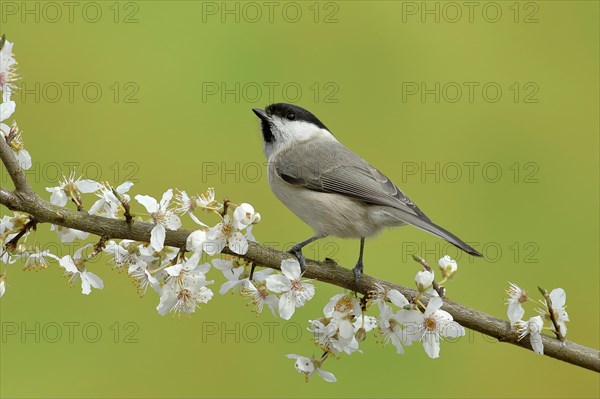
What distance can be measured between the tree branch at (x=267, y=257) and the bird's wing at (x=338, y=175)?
425mm

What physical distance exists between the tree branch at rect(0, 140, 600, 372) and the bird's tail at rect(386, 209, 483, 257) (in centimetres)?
13

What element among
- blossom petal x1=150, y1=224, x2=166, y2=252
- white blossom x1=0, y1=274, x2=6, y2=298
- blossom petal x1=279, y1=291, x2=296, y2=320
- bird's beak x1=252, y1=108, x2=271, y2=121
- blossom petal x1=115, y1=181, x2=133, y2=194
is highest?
bird's beak x1=252, y1=108, x2=271, y2=121

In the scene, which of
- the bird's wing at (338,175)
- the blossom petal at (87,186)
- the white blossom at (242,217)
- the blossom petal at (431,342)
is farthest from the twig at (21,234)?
the bird's wing at (338,175)

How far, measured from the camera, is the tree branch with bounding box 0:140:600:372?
1197 mm

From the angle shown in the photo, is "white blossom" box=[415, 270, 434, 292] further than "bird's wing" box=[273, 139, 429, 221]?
No

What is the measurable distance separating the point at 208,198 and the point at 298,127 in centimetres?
95

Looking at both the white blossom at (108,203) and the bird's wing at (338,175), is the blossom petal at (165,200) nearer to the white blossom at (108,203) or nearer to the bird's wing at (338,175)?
the white blossom at (108,203)

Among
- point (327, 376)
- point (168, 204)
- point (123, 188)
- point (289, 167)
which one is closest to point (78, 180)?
point (123, 188)

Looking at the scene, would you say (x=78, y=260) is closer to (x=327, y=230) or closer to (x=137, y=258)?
(x=137, y=258)

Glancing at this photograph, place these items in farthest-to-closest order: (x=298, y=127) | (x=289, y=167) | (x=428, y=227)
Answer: (x=298, y=127) → (x=289, y=167) → (x=428, y=227)

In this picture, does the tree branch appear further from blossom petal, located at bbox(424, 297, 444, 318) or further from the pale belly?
the pale belly

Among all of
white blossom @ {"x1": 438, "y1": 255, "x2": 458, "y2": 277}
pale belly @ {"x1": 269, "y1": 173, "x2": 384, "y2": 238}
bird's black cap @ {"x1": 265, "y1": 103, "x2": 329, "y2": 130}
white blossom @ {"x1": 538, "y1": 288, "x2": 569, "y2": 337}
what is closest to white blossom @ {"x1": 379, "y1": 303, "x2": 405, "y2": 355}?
white blossom @ {"x1": 438, "y1": 255, "x2": 458, "y2": 277}

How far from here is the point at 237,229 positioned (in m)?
1.27

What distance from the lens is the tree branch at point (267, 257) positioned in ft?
3.93
